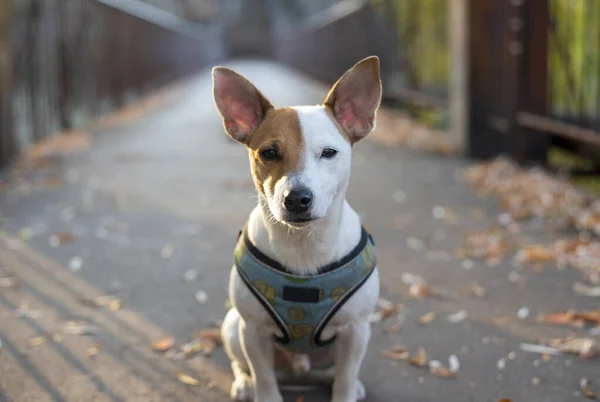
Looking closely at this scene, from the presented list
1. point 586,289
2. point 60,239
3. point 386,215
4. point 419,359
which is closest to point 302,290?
point 419,359

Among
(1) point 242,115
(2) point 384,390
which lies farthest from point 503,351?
(1) point 242,115

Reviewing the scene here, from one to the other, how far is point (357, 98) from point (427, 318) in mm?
1656

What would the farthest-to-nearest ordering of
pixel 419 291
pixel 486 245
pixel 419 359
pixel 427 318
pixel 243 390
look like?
1. pixel 486 245
2. pixel 419 291
3. pixel 427 318
4. pixel 419 359
5. pixel 243 390

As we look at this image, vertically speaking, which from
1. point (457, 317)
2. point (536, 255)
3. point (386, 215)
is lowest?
point (386, 215)

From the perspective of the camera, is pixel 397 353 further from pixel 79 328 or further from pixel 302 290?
pixel 79 328

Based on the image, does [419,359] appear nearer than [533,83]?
Yes

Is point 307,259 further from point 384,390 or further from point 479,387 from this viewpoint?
point 479,387

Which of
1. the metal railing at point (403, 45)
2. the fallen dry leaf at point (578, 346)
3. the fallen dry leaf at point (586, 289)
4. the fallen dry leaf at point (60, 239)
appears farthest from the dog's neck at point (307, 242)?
the metal railing at point (403, 45)

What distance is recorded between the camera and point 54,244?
5.91 metres

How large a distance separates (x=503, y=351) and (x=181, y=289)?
204 centimetres

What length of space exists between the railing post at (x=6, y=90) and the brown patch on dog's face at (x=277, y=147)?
6.75 metres

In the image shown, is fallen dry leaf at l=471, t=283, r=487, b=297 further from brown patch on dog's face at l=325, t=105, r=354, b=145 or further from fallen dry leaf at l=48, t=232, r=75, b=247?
fallen dry leaf at l=48, t=232, r=75, b=247

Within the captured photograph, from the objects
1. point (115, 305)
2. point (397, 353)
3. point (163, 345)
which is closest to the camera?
point (397, 353)

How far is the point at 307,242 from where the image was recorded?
3.00 metres
